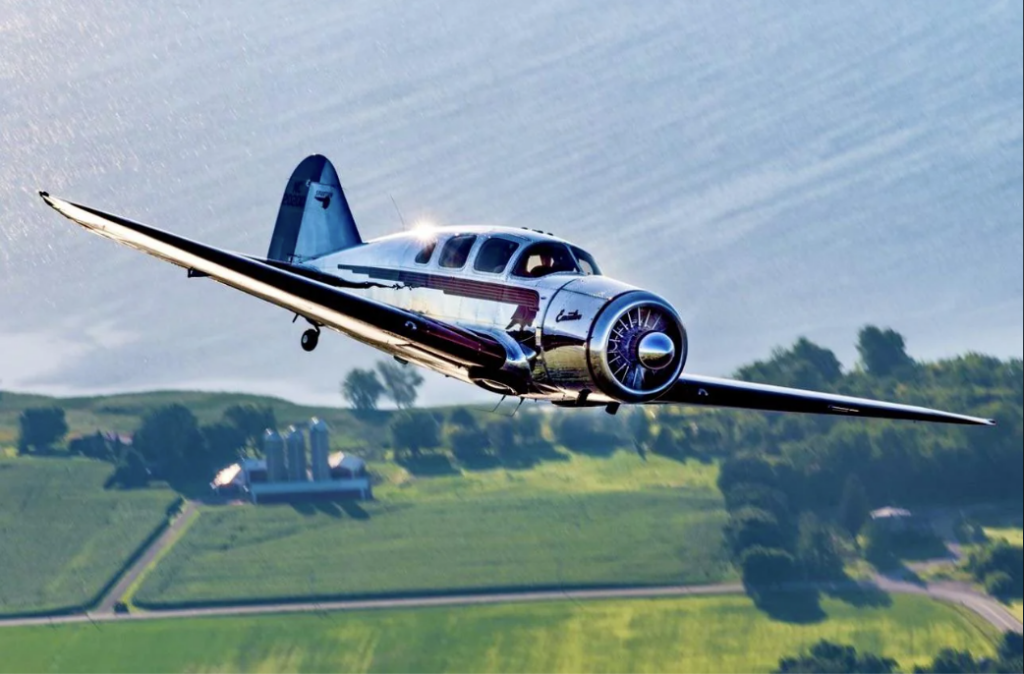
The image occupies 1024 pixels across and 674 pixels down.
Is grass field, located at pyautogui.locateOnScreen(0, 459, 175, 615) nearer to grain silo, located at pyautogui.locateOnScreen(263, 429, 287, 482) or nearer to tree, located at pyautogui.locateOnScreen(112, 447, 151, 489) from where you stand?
tree, located at pyautogui.locateOnScreen(112, 447, 151, 489)

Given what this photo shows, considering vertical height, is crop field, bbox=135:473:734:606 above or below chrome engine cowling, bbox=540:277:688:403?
below

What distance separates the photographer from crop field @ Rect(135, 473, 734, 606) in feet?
421

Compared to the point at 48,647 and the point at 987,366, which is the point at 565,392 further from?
the point at 987,366

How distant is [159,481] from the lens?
14300cm

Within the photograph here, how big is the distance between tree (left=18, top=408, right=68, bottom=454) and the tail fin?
70962 millimetres

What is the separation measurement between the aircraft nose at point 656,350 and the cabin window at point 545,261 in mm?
2999

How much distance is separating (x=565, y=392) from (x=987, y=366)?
15465 centimetres

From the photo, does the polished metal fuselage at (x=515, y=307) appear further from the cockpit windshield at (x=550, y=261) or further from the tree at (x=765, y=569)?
the tree at (x=765, y=569)

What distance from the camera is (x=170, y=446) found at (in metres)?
144

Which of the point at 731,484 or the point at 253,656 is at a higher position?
the point at 731,484

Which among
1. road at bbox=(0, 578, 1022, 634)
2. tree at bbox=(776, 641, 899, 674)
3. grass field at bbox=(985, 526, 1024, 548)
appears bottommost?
tree at bbox=(776, 641, 899, 674)

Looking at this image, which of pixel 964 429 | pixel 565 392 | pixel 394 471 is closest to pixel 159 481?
pixel 394 471

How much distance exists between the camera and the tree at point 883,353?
18125cm

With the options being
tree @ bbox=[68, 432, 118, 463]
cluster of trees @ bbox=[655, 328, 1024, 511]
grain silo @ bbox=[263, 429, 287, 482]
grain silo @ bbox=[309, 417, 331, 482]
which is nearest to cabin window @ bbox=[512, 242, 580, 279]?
tree @ bbox=[68, 432, 118, 463]
